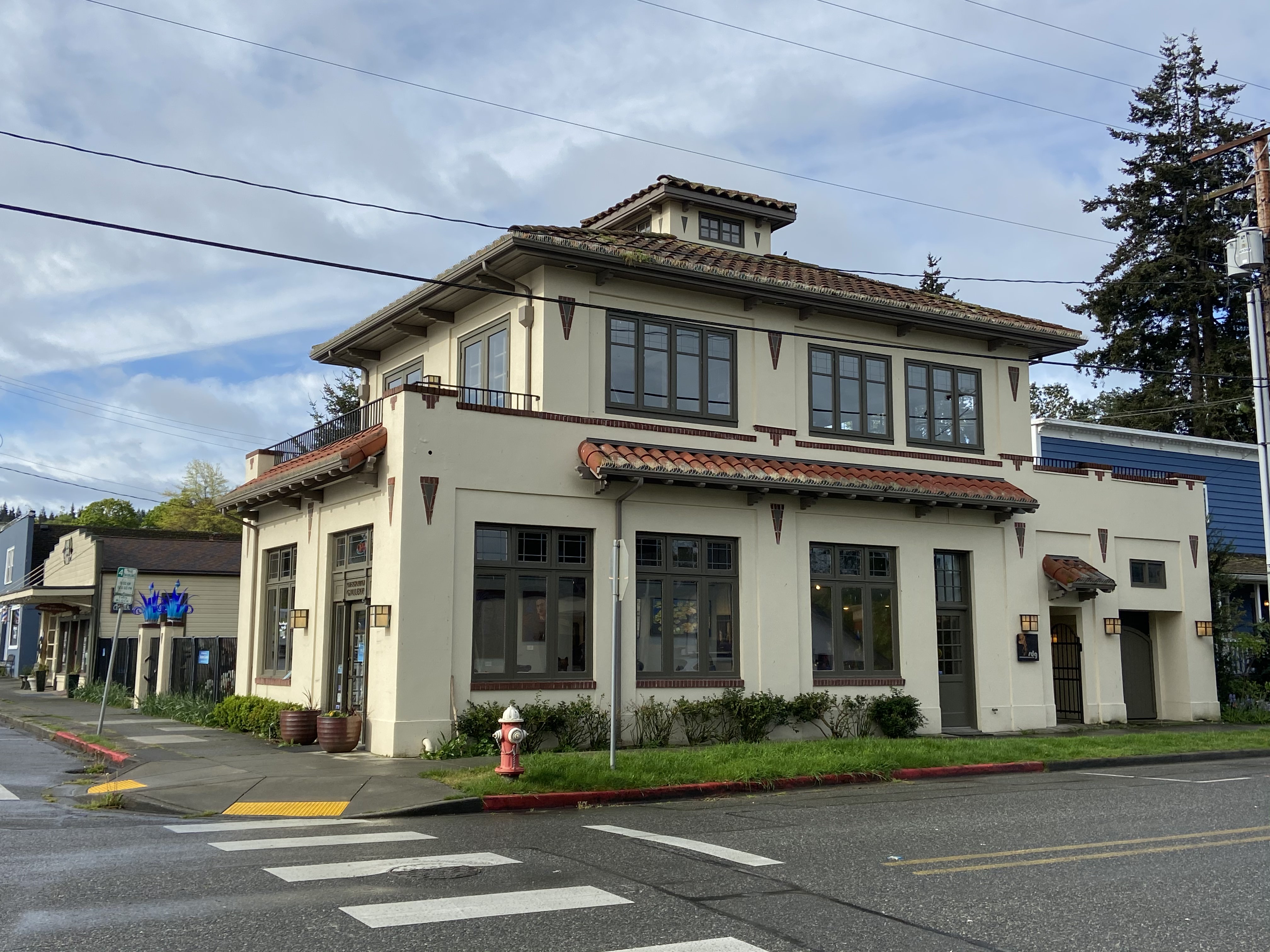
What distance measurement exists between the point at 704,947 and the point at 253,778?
31.0 feet

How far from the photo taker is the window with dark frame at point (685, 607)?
1895 centimetres

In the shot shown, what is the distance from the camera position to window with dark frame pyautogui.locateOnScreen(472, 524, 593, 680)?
1767 cm

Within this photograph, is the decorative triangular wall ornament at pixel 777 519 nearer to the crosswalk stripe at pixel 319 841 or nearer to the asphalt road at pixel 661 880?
the asphalt road at pixel 661 880

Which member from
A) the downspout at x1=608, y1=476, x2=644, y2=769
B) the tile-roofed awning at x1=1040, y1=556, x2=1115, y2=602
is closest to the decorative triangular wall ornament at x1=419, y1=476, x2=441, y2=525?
the downspout at x1=608, y1=476, x2=644, y2=769

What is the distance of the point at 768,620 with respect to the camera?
19.9 metres

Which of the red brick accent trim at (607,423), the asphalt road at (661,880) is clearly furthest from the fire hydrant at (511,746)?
the red brick accent trim at (607,423)

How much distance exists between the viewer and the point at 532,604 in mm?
18047

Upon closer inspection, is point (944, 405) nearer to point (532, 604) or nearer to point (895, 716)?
point (895, 716)

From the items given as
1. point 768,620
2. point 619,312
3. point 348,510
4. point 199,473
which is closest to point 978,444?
point 768,620

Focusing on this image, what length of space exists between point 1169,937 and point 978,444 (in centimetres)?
1716

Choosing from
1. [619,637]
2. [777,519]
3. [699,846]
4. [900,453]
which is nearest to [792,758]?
[619,637]

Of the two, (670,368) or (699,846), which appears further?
(670,368)

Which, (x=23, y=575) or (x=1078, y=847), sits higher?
(x=23, y=575)

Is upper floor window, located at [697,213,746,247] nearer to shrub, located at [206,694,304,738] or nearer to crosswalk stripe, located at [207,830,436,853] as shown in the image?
shrub, located at [206,694,304,738]
